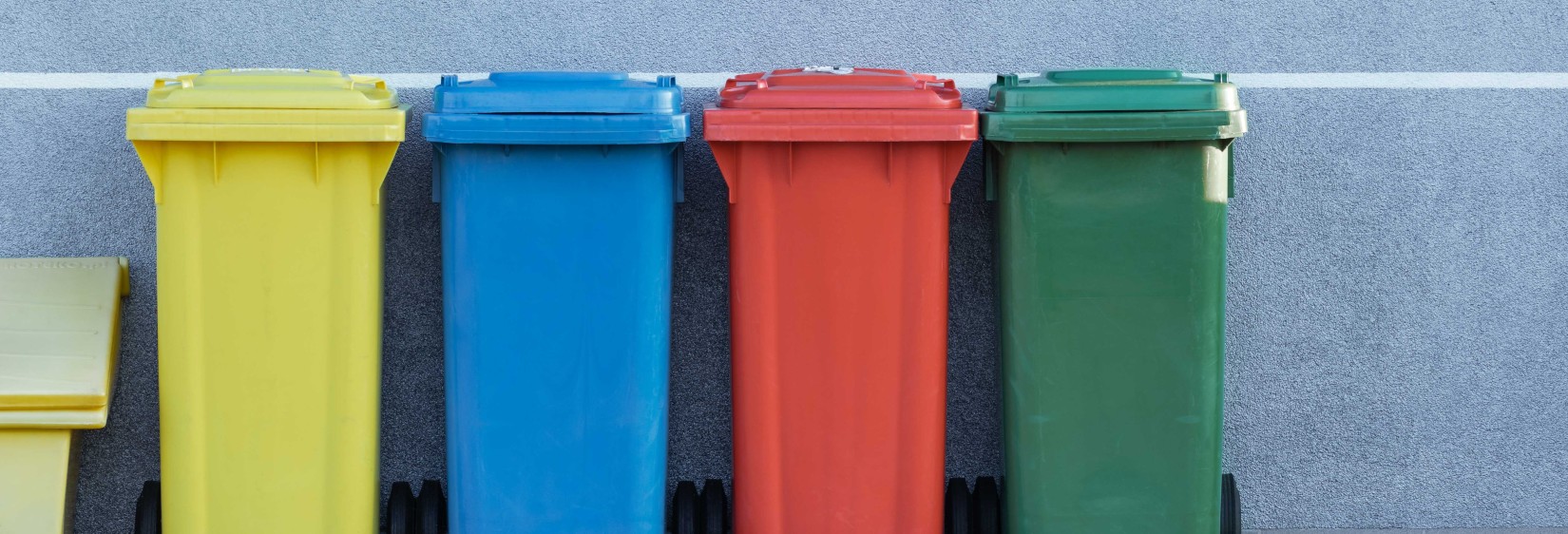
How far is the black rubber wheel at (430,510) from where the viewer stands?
3.56 m

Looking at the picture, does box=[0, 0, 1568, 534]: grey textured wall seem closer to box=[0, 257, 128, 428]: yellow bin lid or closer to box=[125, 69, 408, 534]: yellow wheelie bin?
box=[0, 257, 128, 428]: yellow bin lid

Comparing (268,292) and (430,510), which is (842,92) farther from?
(430,510)

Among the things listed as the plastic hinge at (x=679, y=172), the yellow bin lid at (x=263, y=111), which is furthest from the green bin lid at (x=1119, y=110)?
the yellow bin lid at (x=263, y=111)

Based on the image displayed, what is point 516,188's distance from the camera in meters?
3.17

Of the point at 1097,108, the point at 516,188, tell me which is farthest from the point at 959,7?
the point at 516,188

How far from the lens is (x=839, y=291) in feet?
10.7

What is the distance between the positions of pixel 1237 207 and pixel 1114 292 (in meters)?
0.70

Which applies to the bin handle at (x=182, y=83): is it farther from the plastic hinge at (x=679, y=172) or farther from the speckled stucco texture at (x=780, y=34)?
the plastic hinge at (x=679, y=172)

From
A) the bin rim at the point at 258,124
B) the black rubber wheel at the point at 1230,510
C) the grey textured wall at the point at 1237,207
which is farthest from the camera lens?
the grey textured wall at the point at 1237,207

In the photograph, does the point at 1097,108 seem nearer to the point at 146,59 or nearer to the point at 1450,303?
the point at 1450,303

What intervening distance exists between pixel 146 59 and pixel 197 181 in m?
0.69

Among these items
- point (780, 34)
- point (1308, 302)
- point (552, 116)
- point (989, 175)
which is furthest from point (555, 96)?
point (1308, 302)

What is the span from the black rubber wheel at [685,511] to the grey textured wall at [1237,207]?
0.53 feet

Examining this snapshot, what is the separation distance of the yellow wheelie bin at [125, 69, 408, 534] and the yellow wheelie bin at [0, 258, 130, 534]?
0.83ft
